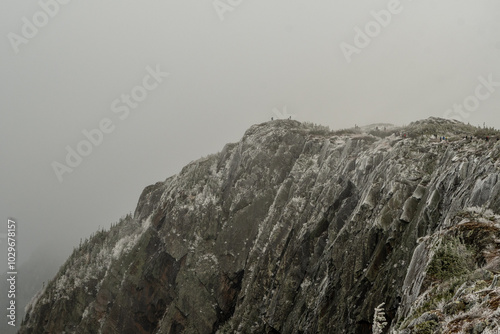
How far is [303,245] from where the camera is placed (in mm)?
33500

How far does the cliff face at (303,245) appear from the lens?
14.2 m

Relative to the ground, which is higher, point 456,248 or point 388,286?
point 456,248

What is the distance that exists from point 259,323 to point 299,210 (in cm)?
1152

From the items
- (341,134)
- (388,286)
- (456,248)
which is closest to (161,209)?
(341,134)

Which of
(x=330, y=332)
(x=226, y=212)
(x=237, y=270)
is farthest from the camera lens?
(x=226, y=212)

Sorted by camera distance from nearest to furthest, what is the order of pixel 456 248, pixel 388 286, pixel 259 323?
pixel 456 248 < pixel 388 286 < pixel 259 323

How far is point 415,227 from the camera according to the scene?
70.3 feet

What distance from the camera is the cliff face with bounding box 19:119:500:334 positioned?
14234 millimetres

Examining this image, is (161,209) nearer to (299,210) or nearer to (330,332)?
(299,210)

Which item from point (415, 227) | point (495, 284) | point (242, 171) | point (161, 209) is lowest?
point (415, 227)

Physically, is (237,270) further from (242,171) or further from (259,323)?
(242,171)

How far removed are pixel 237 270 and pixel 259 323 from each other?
8.75 meters

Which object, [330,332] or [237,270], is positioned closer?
[330,332]

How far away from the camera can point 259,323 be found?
33594 millimetres
